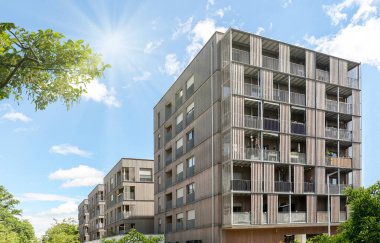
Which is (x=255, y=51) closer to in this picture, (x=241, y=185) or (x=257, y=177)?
(x=257, y=177)

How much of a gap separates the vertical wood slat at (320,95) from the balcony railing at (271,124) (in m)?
5.51

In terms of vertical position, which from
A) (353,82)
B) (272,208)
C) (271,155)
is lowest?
(272,208)

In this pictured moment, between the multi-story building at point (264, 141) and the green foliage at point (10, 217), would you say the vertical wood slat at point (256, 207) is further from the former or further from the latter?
the green foliage at point (10, 217)

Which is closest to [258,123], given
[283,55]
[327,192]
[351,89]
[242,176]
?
[242,176]

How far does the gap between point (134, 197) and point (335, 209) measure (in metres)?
32.0

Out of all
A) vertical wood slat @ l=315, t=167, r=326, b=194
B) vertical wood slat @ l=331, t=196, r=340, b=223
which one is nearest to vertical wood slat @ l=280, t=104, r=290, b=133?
vertical wood slat @ l=315, t=167, r=326, b=194

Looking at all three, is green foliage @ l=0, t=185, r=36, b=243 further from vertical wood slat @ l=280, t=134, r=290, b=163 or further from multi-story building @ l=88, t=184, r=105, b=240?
vertical wood slat @ l=280, t=134, r=290, b=163

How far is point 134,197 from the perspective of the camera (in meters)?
61.4

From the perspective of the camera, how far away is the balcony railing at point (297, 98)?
37844 mm

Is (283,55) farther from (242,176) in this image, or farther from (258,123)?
(242,176)

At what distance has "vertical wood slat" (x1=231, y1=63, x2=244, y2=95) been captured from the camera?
3453 cm

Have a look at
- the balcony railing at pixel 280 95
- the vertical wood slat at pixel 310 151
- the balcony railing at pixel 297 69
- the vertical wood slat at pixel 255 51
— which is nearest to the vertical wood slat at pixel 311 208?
the vertical wood slat at pixel 310 151

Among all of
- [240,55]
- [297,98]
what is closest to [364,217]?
[240,55]

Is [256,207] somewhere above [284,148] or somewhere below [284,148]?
below
